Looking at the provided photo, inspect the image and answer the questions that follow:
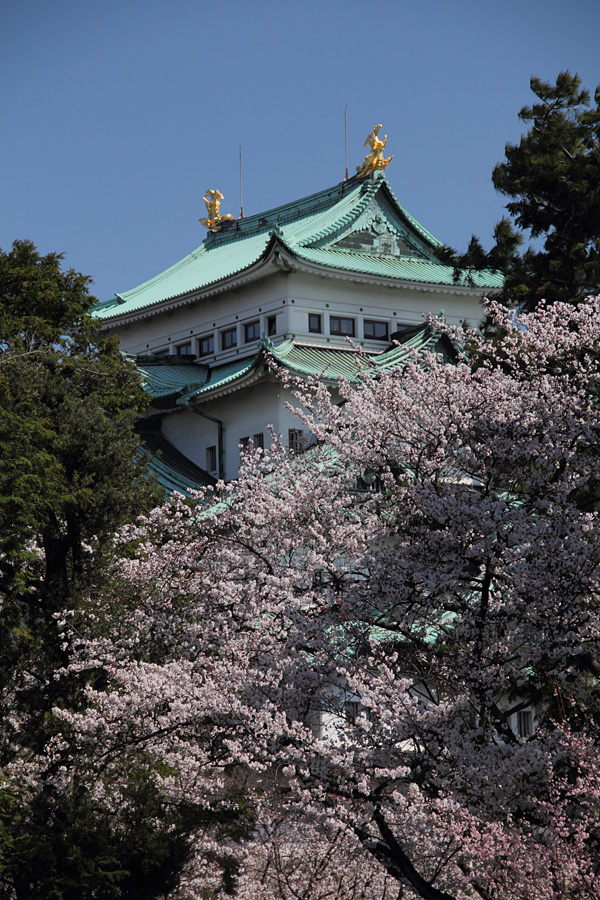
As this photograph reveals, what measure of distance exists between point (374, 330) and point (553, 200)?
12375 millimetres

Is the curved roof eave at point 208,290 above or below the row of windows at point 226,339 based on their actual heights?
above

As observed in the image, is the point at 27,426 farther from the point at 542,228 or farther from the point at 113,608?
the point at 542,228

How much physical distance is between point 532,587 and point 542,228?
11875mm

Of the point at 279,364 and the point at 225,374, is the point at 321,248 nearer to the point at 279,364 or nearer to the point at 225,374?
the point at 225,374

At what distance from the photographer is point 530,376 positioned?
14.7 metres

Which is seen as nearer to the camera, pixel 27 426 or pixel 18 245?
pixel 27 426

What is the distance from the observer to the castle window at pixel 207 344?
3641 centimetres

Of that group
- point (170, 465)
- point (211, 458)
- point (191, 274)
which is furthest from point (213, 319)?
point (170, 465)

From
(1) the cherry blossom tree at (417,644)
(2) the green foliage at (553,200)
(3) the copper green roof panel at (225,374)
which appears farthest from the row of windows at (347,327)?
(1) the cherry blossom tree at (417,644)

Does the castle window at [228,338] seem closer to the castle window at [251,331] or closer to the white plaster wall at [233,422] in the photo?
the castle window at [251,331]

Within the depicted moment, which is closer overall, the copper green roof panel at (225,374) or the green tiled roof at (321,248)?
the copper green roof panel at (225,374)

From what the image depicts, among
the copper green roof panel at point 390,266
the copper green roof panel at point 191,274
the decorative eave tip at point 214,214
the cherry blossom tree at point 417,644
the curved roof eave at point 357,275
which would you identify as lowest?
the cherry blossom tree at point 417,644

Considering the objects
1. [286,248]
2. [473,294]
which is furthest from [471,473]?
[473,294]

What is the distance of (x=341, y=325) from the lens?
34469 mm
